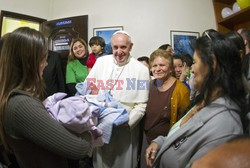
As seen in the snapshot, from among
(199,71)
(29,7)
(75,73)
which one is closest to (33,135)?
(199,71)

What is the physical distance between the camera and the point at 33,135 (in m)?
0.77


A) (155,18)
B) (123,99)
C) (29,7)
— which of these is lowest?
(123,99)

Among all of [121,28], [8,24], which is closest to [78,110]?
[121,28]

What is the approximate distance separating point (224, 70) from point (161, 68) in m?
0.86

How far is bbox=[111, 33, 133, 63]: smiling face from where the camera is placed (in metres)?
1.79

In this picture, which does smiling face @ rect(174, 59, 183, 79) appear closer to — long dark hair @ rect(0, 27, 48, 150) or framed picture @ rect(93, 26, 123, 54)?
framed picture @ rect(93, 26, 123, 54)

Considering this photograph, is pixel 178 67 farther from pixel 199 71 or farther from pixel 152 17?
pixel 199 71

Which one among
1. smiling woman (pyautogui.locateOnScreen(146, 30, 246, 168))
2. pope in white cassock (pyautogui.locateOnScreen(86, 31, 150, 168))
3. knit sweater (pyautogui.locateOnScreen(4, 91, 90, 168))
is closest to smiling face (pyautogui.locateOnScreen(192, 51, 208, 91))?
smiling woman (pyautogui.locateOnScreen(146, 30, 246, 168))

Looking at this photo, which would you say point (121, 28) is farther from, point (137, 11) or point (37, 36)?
point (37, 36)

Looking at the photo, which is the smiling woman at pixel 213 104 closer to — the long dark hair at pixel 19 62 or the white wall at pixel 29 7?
the long dark hair at pixel 19 62

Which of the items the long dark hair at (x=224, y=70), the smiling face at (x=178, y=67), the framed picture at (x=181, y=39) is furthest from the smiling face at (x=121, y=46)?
the framed picture at (x=181, y=39)

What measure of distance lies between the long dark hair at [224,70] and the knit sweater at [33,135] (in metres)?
0.62

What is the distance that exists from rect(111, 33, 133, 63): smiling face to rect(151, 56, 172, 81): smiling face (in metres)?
0.26

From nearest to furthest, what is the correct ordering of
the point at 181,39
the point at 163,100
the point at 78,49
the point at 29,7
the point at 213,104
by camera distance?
1. the point at 213,104
2. the point at 163,100
3. the point at 78,49
4. the point at 181,39
5. the point at 29,7
